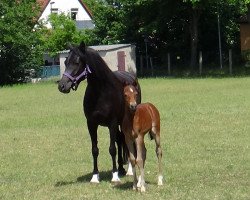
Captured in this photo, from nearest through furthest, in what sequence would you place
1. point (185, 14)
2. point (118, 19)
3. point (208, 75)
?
point (208, 75), point (185, 14), point (118, 19)

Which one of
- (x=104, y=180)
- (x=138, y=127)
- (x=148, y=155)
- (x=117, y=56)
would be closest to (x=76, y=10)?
(x=117, y=56)

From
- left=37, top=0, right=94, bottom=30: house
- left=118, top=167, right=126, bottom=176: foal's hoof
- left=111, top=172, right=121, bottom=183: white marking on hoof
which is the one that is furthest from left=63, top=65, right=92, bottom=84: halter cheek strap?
left=37, top=0, right=94, bottom=30: house

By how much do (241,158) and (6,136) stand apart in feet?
23.1

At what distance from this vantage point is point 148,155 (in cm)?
1227

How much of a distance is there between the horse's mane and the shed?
1317 inches

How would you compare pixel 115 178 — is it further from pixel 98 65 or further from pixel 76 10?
pixel 76 10

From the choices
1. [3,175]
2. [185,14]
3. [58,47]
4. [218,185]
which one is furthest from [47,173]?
[58,47]

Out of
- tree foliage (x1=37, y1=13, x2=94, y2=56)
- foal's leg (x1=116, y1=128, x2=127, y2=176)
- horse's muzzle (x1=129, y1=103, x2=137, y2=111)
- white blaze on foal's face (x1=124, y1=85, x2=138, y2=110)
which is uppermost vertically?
tree foliage (x1=37, y1=13, x2=94, y2=56)

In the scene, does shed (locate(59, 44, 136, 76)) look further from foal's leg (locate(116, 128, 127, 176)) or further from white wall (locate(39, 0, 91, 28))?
foal's leg (locate(116, 128, 127, 176))

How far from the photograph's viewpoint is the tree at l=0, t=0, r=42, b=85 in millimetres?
45938

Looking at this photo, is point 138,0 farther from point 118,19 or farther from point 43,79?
point 43,79

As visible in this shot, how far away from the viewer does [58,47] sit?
201 feet

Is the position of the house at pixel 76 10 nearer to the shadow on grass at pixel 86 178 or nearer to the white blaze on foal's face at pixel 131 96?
the shadow on grass at pixel 86 178

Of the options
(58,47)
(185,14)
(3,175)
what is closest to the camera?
(3,175)
